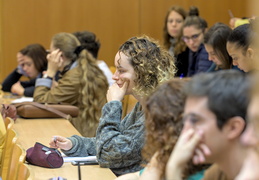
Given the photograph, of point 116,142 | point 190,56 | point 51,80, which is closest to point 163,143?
point 116,142

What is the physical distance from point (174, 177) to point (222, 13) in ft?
23.2

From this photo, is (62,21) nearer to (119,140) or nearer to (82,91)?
(82,91)

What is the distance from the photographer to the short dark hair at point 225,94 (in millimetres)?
1448

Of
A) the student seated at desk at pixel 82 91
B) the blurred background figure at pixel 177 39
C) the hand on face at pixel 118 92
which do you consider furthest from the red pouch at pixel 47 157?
the blurred background figure at pixel 177 39

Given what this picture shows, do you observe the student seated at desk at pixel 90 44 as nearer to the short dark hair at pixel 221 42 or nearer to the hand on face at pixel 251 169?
the short dark hair at pixel 221 42

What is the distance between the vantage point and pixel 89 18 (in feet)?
26.8

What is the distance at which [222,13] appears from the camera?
27.2 feet

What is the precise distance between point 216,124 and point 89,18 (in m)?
6.87

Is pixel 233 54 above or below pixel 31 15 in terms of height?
above

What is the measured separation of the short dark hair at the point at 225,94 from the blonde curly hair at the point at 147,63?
1105 millimetres

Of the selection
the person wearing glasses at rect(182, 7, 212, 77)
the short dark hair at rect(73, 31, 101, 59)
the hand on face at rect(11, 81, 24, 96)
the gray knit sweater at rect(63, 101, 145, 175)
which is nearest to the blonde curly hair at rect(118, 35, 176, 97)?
the gray knit sweater at rect(63, 101, 145, 175)

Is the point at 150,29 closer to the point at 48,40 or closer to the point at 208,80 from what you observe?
the point at 48,40

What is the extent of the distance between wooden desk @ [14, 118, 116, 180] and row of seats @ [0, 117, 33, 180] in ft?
0.41

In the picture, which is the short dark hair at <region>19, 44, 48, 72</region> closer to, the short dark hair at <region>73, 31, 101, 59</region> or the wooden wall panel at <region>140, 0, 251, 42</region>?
the short dark hair at <region>73, 31, 101, 59</region>
